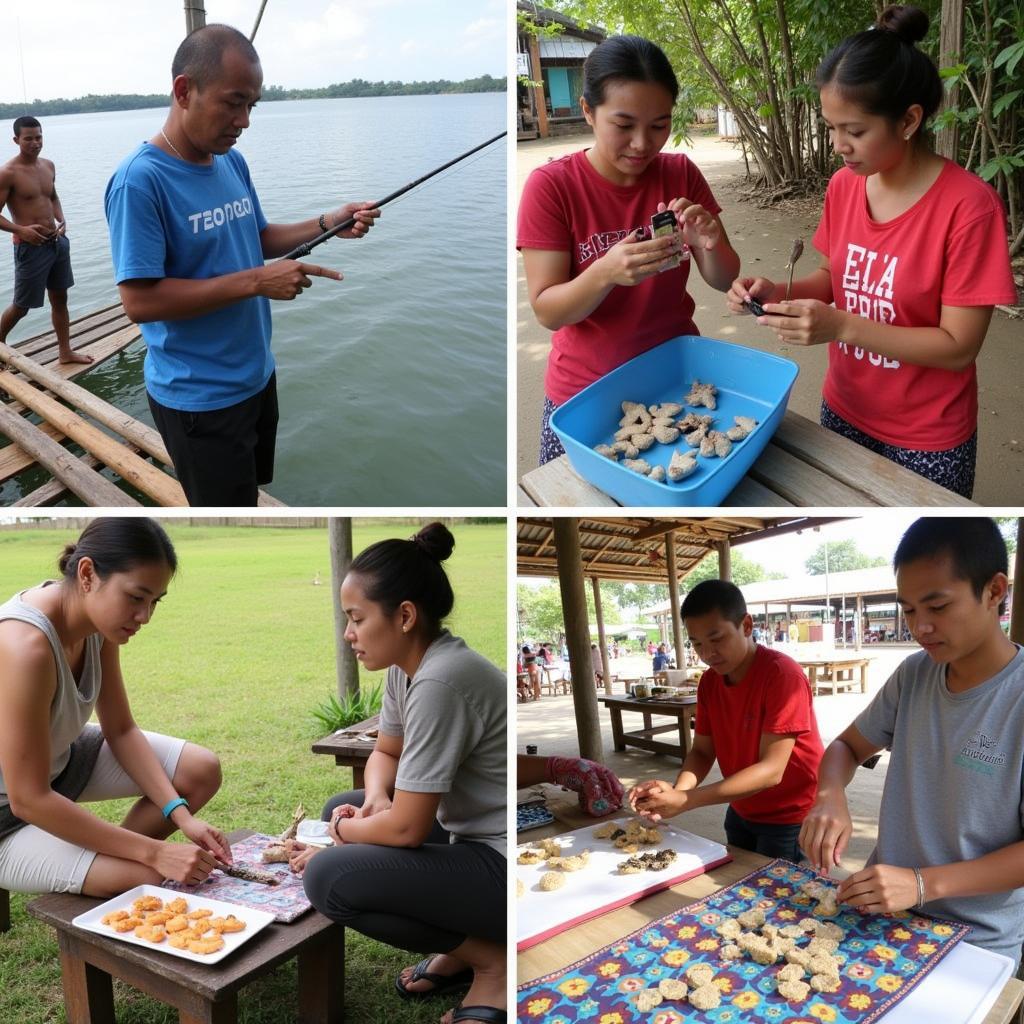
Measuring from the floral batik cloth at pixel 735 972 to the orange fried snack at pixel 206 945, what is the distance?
58 centimetres

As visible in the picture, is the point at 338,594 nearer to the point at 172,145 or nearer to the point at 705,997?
the point at 172,145

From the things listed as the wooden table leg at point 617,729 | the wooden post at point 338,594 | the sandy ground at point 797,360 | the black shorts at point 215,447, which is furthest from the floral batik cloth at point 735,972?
the wooden table leg at point 617,729

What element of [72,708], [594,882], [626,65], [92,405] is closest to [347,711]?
[92,405]

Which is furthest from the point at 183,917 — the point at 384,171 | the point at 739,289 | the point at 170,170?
the point at 384,171

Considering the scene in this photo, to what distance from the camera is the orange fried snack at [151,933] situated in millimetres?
1465

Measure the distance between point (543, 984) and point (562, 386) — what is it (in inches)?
44.6

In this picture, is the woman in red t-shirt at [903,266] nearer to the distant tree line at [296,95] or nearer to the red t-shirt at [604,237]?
the red t-shirt at [604,237]

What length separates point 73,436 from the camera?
12.5ft

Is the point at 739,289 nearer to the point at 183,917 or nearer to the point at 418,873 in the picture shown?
the point at 418,873

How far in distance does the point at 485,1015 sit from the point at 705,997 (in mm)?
654

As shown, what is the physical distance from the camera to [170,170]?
5.51 feet

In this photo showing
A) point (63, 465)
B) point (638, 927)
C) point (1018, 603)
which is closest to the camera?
point (638, 927)

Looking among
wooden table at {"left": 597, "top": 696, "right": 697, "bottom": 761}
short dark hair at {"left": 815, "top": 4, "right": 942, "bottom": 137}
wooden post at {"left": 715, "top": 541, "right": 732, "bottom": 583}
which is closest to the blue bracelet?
short dark hair at {"left": 815, "top": 4, "right": 942, "bottom": 137}

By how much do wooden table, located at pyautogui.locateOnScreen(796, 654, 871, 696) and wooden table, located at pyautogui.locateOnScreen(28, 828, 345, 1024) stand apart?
18.7 feet
